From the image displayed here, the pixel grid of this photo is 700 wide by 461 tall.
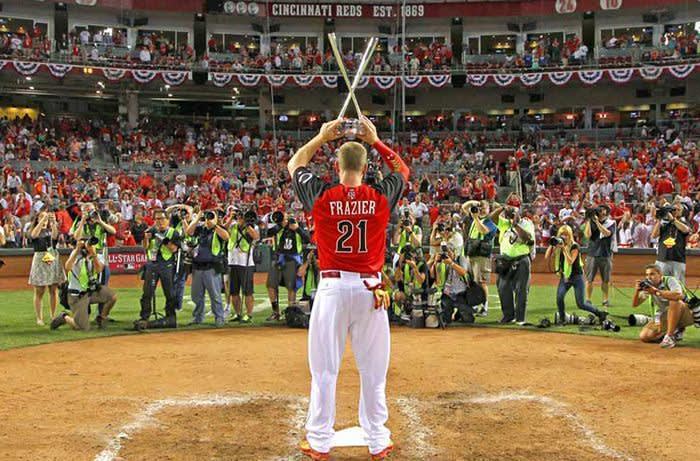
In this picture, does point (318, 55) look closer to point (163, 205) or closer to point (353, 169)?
point (163, 205)

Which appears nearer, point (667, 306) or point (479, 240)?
point (667, 306)

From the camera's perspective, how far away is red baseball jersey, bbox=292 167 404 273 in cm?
532

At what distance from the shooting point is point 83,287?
1216cm

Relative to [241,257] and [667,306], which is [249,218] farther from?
[667,306]

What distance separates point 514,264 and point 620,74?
26411mm

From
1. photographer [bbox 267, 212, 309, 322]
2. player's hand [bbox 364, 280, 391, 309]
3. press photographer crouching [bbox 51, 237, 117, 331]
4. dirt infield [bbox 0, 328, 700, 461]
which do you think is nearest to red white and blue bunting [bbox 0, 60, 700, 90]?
photographer [bbox 267, 212, 309, 322]

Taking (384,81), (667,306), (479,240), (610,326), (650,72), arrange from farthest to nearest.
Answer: (384,81) → (650,72) → (479,240) → (610,326) → (667,306)

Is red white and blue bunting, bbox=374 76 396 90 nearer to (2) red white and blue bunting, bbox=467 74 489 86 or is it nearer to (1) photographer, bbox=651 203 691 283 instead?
(2) red white and blue bunting, bbox=467 74 489 86

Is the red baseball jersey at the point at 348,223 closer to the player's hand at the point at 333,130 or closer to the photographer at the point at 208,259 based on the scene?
the player's hand at the point at 333,130

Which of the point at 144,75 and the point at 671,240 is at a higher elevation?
the point at 144,75

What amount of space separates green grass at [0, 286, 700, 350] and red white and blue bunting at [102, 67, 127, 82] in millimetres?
19018

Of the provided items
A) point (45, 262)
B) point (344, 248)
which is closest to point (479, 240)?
point (45, 262)

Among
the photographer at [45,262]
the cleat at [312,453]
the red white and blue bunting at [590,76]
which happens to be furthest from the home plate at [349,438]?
the red white and blue bunting at [590,76]

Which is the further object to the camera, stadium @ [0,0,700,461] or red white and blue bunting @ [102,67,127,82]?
red white and blue bunting @ [102,67,127,82]
